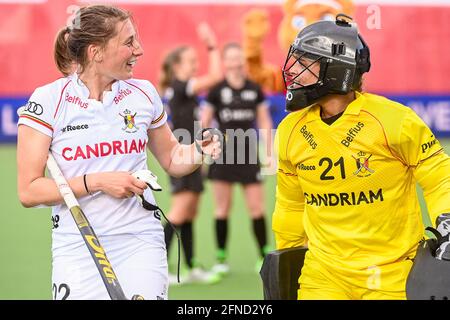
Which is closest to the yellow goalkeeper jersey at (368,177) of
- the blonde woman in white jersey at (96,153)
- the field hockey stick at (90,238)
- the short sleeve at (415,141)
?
the short sleeve at (415,141)

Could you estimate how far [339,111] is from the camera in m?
4.56

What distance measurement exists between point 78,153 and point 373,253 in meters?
1.48

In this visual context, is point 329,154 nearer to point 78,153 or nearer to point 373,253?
point 373,253

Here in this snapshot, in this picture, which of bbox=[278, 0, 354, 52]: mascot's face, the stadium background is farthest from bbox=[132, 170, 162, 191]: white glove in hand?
the stadium background

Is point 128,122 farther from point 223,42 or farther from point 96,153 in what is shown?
point 223,42

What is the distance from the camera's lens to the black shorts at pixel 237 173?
8.74 m

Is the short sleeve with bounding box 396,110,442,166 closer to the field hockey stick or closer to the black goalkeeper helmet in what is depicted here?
the black goalkeeper helmet

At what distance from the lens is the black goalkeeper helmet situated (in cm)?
448

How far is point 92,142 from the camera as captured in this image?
167 inches

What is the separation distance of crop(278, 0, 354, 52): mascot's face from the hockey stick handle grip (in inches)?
229

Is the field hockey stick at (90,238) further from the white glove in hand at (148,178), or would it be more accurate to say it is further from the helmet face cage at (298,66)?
the helmet face cage at (298,66)

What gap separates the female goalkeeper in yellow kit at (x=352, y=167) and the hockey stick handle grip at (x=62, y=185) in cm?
111

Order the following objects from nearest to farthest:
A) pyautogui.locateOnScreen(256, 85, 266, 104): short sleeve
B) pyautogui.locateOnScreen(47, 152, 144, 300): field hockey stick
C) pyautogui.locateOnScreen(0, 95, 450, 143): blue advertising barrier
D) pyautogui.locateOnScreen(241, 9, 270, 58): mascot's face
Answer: pyautogui.locateOnScreen(47, 152, 144, 300): field hockey stick
pyautogui.locateOnScreen(256, 85, 266, 104): short sleeve
pyautogui.locateOnScreen(241, 9, 270, 58): mascot's face
pyautogui.locateOnScreen(0, 95, 450, 143): blue advertising barrier

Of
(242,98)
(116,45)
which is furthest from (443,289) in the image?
(242,98)
